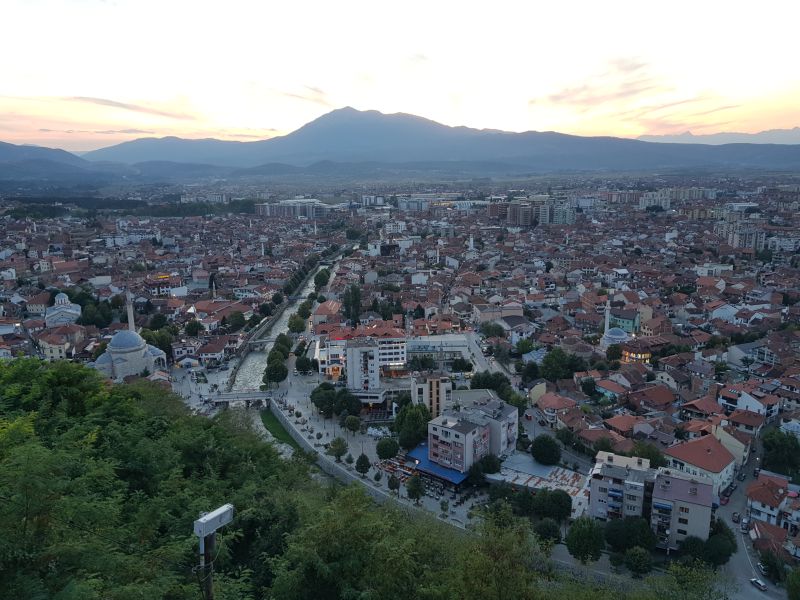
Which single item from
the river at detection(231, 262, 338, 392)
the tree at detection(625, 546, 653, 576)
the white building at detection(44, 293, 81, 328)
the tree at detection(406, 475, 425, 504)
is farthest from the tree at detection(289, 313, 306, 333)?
the tree at detection(625, 546, 653, 576)

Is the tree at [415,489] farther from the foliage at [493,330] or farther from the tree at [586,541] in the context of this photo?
the foliage at [493,330]

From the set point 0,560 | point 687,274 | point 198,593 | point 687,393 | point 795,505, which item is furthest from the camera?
point 687,274

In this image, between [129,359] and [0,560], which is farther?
[129,359]

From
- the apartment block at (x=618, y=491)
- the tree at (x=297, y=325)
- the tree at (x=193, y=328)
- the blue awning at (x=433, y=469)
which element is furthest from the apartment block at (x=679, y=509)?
the tree at (x=193, y=328)

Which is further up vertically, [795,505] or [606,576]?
[795,505]

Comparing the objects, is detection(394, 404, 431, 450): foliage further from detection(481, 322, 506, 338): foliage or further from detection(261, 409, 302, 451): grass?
detection(481, 322, 506, 338): foliage

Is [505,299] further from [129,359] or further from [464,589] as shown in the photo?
[464,589]

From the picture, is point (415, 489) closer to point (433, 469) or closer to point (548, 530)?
point (433, 469)

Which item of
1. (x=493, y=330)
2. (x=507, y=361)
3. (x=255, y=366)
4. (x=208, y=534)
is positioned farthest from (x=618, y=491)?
(x=255, y=366)

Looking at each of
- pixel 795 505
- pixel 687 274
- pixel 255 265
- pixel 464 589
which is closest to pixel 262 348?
pixel 255 265
